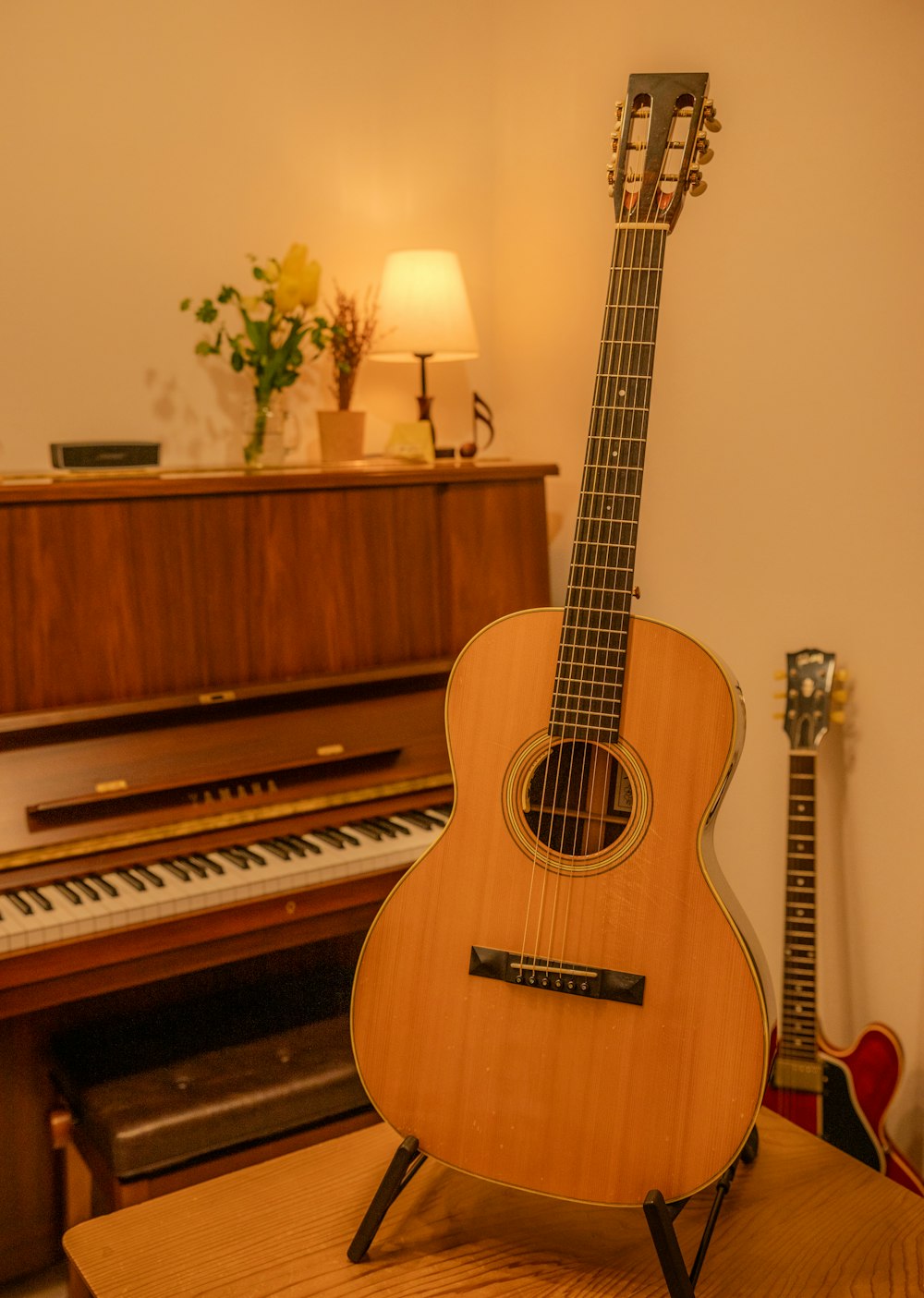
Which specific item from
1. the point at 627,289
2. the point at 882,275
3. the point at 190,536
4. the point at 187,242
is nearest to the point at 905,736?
the point at 882,275

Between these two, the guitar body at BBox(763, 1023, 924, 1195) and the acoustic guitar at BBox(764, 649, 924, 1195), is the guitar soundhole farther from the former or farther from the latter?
the guitar body at BBox(763, 1023, 924, 1195)

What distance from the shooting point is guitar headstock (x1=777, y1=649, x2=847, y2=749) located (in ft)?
6.72

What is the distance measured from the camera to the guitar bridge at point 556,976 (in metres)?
1.31

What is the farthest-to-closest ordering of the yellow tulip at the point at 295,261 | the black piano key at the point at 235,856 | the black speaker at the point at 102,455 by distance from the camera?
the yellow tulip at the point at 295,261, the black speaker at the point at 102,455, the black piano key at the point at 235,856

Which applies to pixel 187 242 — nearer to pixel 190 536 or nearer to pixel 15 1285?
pixel 190 536

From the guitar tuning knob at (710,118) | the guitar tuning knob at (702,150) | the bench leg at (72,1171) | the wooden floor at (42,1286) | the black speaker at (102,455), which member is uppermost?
the guitar tuning knob at (710,118)

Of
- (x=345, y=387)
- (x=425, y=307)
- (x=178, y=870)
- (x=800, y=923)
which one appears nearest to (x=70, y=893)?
(x=178, y=870)

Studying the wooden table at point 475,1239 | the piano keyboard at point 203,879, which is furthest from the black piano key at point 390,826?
the wooden table at point 475,1239

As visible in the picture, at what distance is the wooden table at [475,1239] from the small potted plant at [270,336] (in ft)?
4.85

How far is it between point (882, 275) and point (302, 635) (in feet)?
4.12

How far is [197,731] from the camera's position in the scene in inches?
81.5

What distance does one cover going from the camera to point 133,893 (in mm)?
1808

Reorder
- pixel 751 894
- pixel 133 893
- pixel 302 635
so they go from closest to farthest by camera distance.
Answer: pixel 133 893
pixel 302 635
pixel 751 894

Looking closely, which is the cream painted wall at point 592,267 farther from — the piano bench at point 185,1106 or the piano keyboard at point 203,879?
the piano bench at point 185,1106
